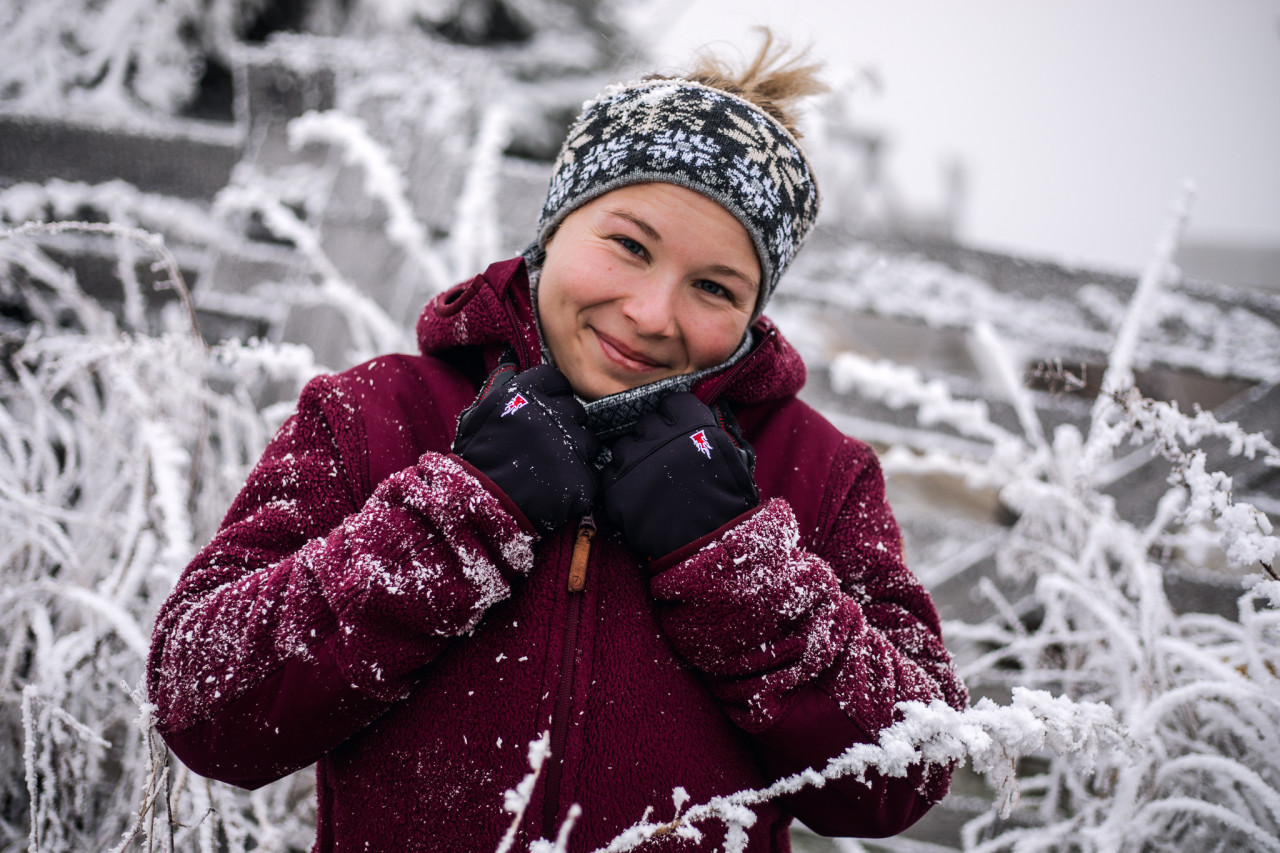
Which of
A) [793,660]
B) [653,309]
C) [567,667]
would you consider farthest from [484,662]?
[653,309]

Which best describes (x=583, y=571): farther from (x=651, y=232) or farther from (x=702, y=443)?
(x=651, y=232)

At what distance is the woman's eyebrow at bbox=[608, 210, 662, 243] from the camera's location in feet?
3.14

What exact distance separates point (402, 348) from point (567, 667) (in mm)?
1073

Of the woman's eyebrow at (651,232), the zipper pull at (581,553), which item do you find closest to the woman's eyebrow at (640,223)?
the woman's eyebrow at (651,232)

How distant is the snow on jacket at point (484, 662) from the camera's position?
2.55 ft

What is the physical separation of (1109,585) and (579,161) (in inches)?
54.8

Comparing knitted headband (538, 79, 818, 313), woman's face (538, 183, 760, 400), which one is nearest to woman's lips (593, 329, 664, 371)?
woman's face (538, 183, 760, 400)

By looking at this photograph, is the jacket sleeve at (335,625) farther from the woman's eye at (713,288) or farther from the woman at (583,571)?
the woman's eye at (713,288)

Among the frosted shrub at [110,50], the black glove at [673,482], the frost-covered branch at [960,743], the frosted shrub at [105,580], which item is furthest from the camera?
the frosted shrub at [110,50]

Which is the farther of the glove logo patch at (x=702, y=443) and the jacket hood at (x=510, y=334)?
the jacket hood at (x=510, y=334)

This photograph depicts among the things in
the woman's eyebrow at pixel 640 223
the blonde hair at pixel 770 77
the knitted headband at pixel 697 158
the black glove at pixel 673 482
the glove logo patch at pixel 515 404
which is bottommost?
the black glove at pixel 673 482

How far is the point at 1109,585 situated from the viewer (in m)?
1.44

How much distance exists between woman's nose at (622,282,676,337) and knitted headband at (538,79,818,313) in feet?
0.56

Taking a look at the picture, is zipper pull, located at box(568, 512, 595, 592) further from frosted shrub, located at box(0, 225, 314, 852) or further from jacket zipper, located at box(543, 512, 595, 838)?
frosted shrub, located at box(0, 225, 314, 852)
